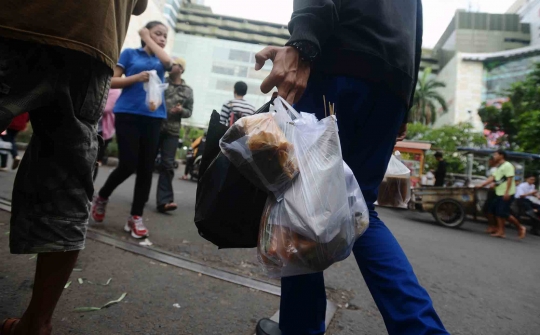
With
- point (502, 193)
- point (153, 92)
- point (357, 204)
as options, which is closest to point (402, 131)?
point (357, 204)

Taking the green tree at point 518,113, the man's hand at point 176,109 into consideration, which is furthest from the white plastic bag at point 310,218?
the green tree at point 518,113

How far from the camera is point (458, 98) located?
45.4 m

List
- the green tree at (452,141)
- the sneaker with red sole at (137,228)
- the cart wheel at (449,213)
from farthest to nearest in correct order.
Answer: the green tree at (452,141) < the cart wheel at (449,213) < the sneaker with red sole at (137,228)

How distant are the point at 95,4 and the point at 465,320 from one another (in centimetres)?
244

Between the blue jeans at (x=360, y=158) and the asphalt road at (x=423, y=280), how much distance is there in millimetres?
418

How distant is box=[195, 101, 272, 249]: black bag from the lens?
3.71 feet

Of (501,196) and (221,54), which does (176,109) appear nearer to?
(501,196)

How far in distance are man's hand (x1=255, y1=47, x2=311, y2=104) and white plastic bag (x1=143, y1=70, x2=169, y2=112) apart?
71.9 inches

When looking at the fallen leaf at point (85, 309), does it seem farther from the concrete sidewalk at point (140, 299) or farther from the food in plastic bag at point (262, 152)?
the food in plastic bag at point (262, 152)

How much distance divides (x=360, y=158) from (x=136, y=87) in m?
2.22

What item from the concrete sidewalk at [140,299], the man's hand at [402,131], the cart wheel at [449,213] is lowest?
the cart wheel at [449,213]

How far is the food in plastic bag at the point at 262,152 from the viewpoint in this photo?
3.51ft

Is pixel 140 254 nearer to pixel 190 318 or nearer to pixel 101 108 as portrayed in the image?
pixel 190 318

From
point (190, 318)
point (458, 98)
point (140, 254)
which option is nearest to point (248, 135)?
point (190, 318)
